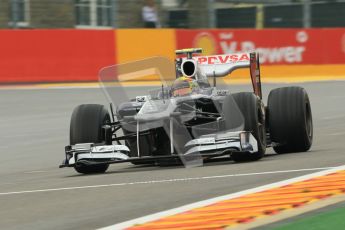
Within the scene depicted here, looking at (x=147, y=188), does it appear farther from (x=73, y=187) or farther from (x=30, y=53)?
(x=30, y=53)

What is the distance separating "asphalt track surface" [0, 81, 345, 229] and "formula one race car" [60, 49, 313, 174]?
0.65 ft

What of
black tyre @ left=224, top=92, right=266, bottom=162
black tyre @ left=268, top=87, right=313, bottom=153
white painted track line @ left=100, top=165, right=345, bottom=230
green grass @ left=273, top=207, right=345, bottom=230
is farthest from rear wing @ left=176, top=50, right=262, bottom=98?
green grass @ left=273, top=207, right=345, bottom=230

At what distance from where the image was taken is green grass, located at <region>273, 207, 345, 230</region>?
20.1ft

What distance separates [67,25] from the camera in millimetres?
30797

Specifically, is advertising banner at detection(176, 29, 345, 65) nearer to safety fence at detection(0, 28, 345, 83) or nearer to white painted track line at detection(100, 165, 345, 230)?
safety fence at detection(0, 28, 345, 83)

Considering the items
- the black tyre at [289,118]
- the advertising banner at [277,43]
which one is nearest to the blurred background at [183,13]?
the advertising banner at [277,43]

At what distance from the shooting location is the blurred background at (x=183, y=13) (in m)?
27.1

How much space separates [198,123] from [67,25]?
20869 mm

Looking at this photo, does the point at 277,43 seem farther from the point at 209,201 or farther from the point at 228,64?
the point at 209,201

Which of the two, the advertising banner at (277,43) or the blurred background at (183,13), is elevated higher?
the blurred background at (183,13)

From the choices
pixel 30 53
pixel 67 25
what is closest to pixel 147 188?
pixel 30 53

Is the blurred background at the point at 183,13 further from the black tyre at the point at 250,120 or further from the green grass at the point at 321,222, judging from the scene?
the green grass at the point at 321,222

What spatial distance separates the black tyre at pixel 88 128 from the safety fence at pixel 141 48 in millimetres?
11355

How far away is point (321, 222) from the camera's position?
20.6ft
